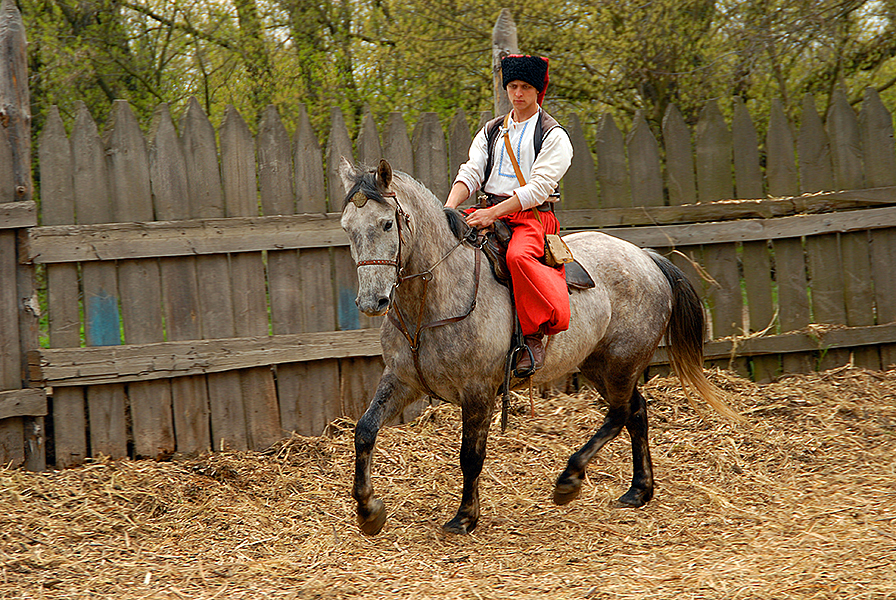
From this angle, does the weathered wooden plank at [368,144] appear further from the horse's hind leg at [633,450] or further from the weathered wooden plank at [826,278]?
the weathered wooden plank at [826,278]

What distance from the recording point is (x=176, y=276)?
17.1 feet

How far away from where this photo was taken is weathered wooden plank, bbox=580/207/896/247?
614cm

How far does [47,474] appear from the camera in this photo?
489cm

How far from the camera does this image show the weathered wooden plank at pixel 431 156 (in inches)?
231

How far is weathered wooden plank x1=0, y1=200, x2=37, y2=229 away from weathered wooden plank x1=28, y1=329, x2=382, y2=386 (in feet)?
2.75

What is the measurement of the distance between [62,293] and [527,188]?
3.25 m

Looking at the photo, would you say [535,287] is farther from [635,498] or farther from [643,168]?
[643,168]

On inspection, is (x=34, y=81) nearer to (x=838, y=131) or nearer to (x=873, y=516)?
(x=838, y=131)

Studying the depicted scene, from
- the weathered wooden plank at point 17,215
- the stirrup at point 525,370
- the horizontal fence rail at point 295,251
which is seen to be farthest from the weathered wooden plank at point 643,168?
the weathered wooden plank at point 17,215

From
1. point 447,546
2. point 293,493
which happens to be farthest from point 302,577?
point 293,493

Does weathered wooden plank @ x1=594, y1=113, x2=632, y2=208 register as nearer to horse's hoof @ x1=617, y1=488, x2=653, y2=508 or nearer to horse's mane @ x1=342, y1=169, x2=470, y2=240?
horse's mane @ x1=342, y1=169, x2=470, y2=240

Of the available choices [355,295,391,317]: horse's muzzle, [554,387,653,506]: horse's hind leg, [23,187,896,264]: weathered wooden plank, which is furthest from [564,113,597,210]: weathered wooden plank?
[355,295,391,317]: horse's muzzle

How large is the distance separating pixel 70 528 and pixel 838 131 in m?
6.46

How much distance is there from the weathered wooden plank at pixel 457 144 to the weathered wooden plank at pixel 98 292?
2525 mm
